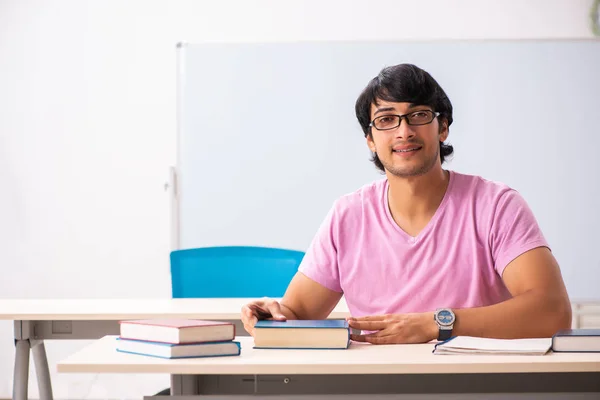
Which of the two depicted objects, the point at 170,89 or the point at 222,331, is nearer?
the point at 222,331

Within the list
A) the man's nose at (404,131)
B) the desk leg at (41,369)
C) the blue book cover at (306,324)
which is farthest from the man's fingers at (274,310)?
the desk leg at (41,369)

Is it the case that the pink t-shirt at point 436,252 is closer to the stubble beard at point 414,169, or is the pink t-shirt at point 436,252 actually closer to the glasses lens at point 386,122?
the stubble beard at point 414,169

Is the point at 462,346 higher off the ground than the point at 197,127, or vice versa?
the point at 197,127

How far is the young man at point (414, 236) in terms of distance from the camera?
6.52 feet

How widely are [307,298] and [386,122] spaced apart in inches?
19.6

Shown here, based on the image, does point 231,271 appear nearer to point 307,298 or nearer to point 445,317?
point 307,298

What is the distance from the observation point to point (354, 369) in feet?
4.68

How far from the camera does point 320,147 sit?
421 cm

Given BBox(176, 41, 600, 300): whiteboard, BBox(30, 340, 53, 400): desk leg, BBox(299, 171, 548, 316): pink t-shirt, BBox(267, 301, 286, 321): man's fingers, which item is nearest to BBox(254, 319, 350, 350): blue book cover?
BBox(267, 301, 286, 321): man's fingers

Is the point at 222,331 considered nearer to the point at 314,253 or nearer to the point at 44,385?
the point at 314,253

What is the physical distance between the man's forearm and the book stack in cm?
53

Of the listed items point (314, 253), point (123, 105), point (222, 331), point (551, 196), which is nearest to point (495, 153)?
point (551, 196)

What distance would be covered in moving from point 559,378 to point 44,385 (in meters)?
1.90

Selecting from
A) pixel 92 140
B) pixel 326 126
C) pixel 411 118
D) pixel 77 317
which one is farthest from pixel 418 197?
pixel 92 140
